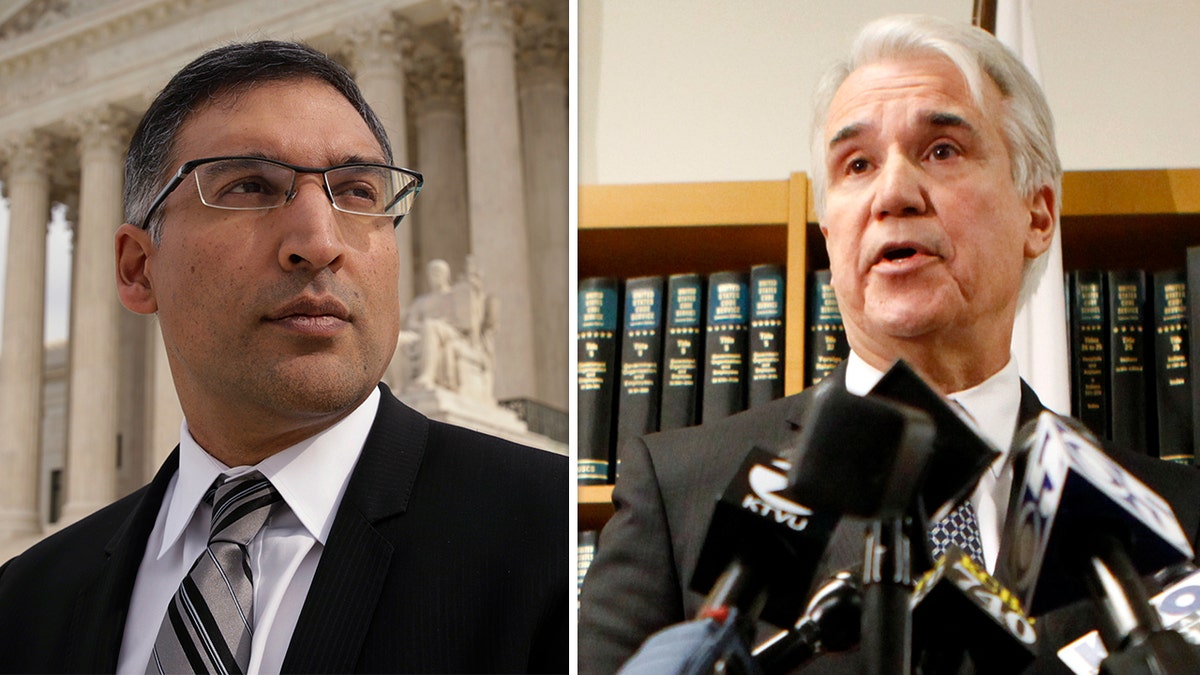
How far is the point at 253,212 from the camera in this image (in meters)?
1.69

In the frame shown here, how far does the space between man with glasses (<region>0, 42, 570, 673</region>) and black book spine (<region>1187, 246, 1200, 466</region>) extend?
0.96 m

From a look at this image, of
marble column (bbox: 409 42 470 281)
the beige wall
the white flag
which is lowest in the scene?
the white flag

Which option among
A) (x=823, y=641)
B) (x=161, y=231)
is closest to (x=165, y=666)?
(x=161, y=231)

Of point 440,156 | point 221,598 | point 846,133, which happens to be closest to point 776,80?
point 846,133

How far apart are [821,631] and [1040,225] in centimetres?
71

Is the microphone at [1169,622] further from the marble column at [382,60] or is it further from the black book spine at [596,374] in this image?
the marble column at [382,60]

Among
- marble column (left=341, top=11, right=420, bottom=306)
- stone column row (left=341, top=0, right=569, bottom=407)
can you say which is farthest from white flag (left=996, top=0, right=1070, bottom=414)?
stone column row (left=341, top=0, right=569, bottom=407)

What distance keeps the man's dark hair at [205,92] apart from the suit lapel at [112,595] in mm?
426

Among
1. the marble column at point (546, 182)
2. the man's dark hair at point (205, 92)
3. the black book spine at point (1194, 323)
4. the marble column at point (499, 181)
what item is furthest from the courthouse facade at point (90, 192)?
the marble column at point (499, 181)

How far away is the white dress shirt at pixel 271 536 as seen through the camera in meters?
1.67

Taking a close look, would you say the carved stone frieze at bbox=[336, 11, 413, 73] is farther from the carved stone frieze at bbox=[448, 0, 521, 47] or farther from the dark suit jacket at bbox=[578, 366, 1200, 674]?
the carved stone frieze at bbox=[448, 0, 521, 47]

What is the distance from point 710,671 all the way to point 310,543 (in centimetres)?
61

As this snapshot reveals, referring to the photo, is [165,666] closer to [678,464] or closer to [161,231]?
[161,231]

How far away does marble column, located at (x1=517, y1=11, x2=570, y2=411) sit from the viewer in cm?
450
